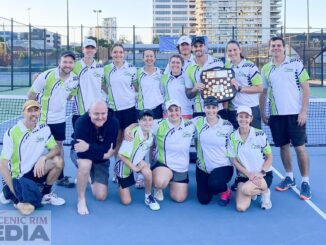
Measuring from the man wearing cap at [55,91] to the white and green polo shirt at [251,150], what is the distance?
80.6 inches

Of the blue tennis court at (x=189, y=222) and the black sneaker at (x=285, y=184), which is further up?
the black sneaker at (x=285, y=184)

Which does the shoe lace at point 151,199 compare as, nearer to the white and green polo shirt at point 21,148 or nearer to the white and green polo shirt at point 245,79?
the white and green polo shirt at point 21,148

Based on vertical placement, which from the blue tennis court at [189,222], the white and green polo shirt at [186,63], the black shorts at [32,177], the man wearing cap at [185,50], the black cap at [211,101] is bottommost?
the blue tennis court at [189,222]

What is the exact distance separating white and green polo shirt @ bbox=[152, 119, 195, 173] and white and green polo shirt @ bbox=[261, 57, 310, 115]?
1.07 metres

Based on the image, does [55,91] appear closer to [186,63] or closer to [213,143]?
[186,63]

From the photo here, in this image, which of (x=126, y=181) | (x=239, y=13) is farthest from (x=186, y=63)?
(x=239, y=13)

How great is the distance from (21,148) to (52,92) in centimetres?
101

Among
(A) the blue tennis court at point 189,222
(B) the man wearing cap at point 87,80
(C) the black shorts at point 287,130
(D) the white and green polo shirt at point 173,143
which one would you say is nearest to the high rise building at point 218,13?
(B) the man wearing cap at point 87,80

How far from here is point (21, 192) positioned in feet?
14.8

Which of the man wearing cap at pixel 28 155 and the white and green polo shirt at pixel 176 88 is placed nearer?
the man wearing cap at pixel 28 155

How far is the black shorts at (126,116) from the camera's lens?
5.75m

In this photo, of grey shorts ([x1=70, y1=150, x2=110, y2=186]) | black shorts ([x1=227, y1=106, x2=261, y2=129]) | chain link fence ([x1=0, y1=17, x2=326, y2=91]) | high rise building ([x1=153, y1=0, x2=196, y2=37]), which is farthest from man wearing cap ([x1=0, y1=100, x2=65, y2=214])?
high rise building ([x1=153, y1=0, x2=196, y2=37])

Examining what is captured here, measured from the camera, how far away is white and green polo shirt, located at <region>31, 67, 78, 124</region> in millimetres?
5344

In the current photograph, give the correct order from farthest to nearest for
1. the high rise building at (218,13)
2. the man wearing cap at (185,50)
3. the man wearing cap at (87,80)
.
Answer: the high rise building at (218,13), the man wearing cap at (185,50), the man wearing cap at (87,80)
